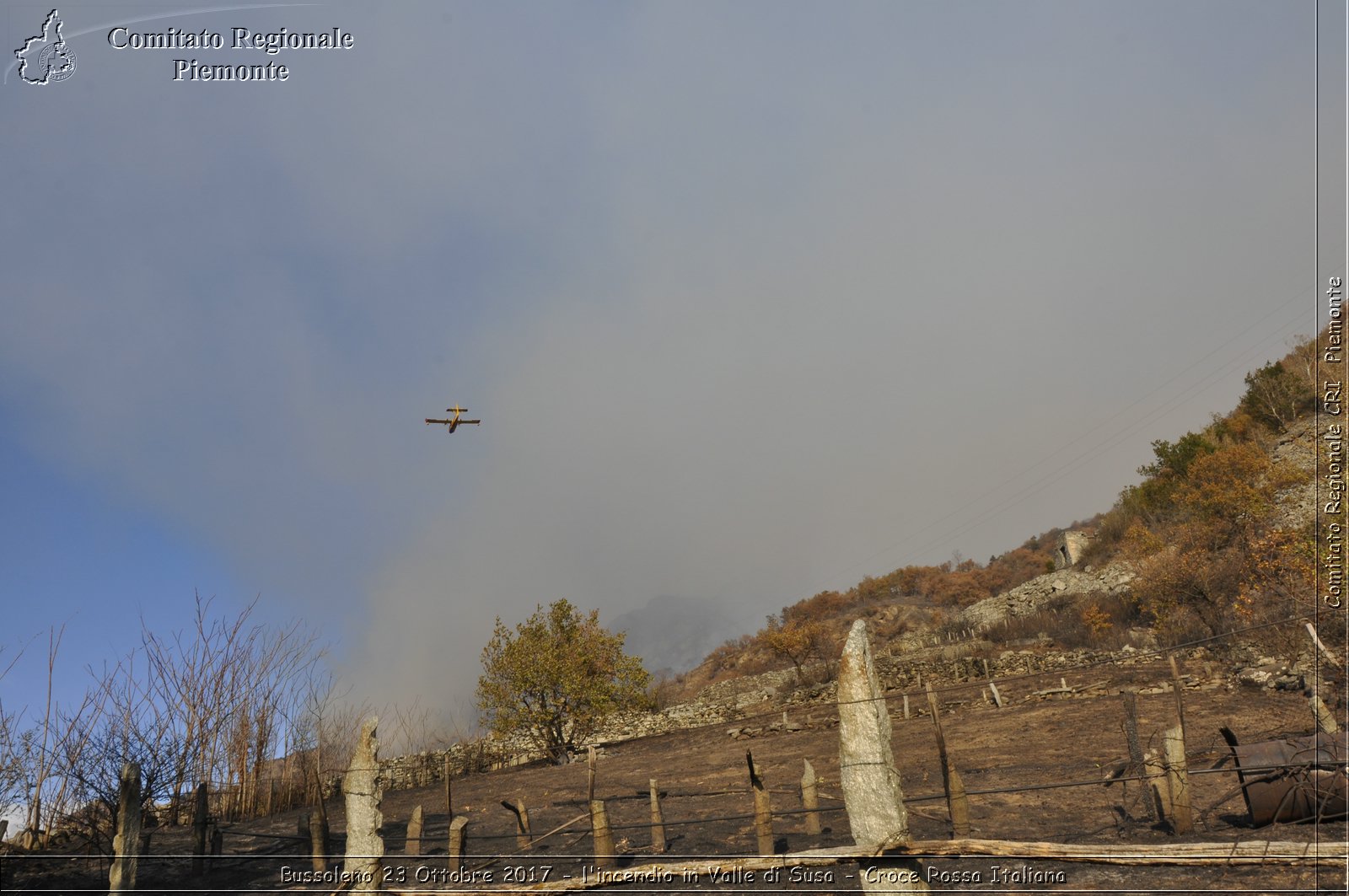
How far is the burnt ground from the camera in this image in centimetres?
899

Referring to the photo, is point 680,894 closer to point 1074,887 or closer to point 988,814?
point 1074,887

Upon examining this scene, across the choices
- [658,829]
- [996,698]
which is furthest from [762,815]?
[996,698]

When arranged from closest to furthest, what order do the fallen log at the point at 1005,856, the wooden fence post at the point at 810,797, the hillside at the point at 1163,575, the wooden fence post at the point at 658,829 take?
the fallen log at the point at 1005,856 < the wooden fence post at the point at 658,829 < the wooden fence post at the point at 810,797 < the hillside at the point at 1163,575

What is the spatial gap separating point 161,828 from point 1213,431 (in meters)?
60.1

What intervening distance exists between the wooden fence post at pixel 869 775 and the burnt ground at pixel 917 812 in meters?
3.41

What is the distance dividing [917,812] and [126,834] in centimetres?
1103

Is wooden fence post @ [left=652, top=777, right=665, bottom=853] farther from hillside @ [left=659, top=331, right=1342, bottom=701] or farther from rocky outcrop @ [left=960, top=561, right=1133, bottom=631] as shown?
rocky outcrop @ [left=960, top=561, right=1133, bottom=631]

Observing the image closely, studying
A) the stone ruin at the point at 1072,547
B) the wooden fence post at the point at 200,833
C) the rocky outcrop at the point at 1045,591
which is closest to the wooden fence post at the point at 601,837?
the wooden fence post at the point at 200,833

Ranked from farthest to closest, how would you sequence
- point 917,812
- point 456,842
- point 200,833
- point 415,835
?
1. point 200,833
2. point 415,835
3. point 456,842
4. point 917,812

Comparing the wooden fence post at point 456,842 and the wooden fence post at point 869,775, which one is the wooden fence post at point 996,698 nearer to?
the wooden fence post at point 456,842

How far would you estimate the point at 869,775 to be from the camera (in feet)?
19.6

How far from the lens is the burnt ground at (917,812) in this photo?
8992mm

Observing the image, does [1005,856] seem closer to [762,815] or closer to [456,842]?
[762,815]

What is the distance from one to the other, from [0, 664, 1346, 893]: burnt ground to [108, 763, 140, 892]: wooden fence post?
102 cm
